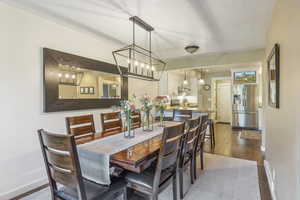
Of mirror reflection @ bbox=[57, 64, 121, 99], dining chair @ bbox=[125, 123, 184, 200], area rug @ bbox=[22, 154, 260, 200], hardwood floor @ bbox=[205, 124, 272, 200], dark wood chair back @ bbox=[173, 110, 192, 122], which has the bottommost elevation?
area rug @ bbox=[22, 154, 260, 200]

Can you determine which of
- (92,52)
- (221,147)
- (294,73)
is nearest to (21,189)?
(92,52)

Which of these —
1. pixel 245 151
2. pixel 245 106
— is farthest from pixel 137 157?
pixel 245 106

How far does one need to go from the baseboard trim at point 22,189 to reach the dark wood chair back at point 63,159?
1.26 meters

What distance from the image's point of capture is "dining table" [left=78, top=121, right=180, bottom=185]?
57.2 inches

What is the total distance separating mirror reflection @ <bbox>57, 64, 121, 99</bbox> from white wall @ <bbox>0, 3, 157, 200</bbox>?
0.35 meters

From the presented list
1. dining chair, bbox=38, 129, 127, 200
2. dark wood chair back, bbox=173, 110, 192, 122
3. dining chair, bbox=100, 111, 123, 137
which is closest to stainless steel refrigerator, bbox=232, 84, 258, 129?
dark wood chair back, bbox=173, 110, 192, 122

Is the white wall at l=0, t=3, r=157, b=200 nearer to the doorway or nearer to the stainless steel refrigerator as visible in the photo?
the stainless steel refrigerator

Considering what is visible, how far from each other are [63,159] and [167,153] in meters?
0.90

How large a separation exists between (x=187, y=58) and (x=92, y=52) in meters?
2.86

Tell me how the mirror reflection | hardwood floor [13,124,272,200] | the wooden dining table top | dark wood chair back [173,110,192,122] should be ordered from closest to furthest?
the wooden dining table top
hardwood floor [13,124,272,200]
the mirror reflection
dark wood chair back [173,110,192,122]

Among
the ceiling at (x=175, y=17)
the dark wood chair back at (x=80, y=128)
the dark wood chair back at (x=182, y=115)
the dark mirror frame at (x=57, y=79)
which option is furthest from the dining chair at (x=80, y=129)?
the dark wood chair back at (x=182, y=115)

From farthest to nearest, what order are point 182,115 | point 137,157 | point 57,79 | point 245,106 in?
point 245,106 < point 182,115 < point 57,79 < point 137,157

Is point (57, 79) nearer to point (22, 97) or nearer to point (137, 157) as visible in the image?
point (22, 97)

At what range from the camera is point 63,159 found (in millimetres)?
1301
